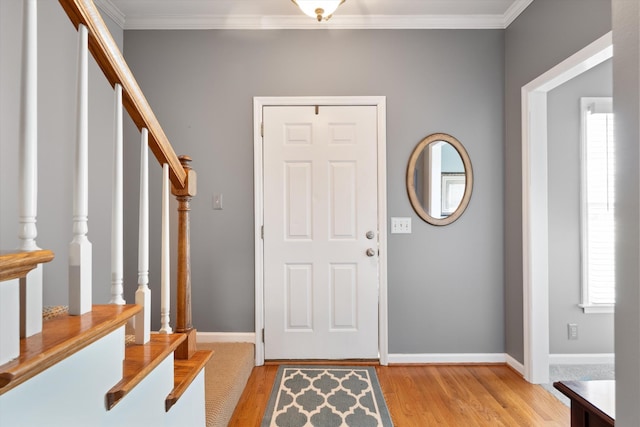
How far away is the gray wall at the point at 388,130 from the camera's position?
2711 mm

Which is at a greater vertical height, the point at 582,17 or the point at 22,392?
the point at 582,17

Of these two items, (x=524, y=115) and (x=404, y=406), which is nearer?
(x=404, y=406)

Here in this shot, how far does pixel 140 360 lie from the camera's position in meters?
1.04

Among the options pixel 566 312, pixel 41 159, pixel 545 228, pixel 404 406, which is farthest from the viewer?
pixel 566 312

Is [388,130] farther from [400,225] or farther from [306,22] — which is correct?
[306,22]

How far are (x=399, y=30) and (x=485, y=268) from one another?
78.4 inches

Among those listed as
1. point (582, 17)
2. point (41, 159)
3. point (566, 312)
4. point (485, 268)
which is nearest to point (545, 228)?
point (485, 268)

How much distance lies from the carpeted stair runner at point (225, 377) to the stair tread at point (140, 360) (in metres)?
0.73

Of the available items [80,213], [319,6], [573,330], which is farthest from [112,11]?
[573,330]

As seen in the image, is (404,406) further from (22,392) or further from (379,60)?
(379,60)

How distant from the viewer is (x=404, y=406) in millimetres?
2100

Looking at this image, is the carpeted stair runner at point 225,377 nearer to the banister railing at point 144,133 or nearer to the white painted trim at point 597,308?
the banister railing at point 144,133

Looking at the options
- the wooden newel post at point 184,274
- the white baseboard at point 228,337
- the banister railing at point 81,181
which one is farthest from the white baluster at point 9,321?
the white baseboard at point 228,337

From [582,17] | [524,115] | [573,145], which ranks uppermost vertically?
[582,17]
